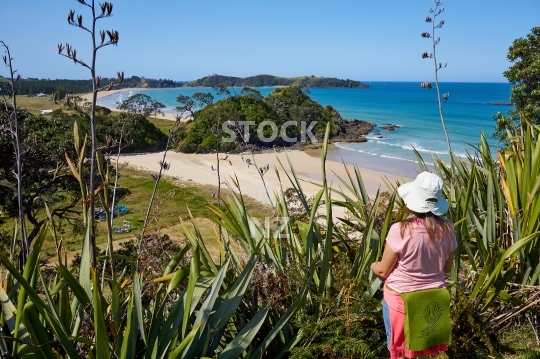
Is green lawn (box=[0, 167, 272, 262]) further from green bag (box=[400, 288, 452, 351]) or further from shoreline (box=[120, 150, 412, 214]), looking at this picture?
green bag (box=[400, 288, 452, 351])

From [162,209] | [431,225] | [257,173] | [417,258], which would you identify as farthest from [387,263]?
[257,173]

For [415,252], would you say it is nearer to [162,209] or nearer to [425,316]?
[425,316]

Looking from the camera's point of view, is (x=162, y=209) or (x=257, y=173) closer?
(x=162, y=209)

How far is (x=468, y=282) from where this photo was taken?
2.60 m

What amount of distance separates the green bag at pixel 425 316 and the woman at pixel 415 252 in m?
0.04

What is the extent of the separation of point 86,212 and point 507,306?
2244 millimetres

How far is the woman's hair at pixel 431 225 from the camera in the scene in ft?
6.37

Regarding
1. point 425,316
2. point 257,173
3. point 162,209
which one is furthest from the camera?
point 257,173

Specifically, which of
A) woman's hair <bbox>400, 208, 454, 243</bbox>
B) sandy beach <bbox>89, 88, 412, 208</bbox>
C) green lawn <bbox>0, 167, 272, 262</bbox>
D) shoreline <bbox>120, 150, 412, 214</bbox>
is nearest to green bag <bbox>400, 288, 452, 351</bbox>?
woman's hair <bbox>400, 208, 454, 243</bbox>

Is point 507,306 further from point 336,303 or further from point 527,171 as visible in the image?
point 336,303

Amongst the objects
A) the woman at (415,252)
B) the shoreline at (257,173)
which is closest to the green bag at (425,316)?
the woman at (415,252)

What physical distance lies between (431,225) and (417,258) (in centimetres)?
16

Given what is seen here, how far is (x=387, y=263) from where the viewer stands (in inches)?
78.4

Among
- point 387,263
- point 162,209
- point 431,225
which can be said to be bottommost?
point 162,209
